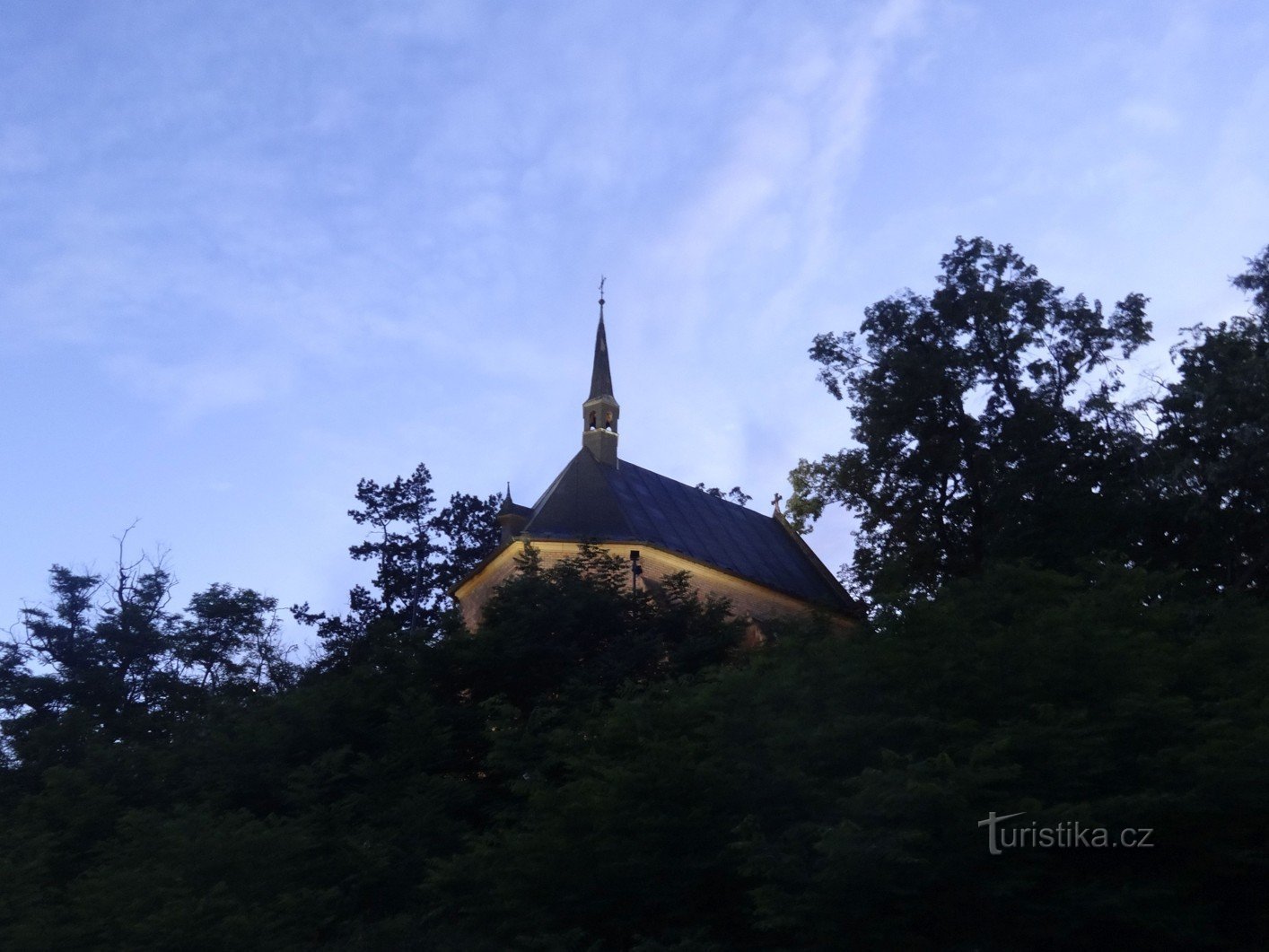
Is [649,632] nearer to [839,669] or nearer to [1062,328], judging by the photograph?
[839,669]

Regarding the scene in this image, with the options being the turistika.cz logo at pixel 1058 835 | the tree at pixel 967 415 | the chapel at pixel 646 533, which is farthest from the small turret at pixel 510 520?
the turistika.cz logo at pixel 1058 835

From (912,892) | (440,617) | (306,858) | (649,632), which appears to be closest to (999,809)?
(912,892)

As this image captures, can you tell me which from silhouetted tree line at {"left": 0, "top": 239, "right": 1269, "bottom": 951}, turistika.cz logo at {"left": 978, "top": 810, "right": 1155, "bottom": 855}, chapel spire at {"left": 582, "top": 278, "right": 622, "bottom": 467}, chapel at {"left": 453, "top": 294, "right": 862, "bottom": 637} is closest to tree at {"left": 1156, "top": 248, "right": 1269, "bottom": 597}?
silhouetted tree line at {"left": 0, "top": 239, "right": 1269, "bottom": 951}

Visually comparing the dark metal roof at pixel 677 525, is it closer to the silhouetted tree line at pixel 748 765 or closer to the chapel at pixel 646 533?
the chapel at pixel 646 533

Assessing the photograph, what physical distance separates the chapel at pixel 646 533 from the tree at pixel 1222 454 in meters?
12.7

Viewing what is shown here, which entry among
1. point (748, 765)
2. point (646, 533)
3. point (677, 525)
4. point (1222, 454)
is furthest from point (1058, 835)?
point (677, 525)

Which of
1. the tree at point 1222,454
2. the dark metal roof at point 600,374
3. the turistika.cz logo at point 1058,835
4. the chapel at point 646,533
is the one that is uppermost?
the dark metal roof at point 600,374

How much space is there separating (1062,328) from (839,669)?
2042 centimetres

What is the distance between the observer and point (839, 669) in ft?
45.0

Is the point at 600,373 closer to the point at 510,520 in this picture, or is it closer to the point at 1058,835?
the point at 510,520

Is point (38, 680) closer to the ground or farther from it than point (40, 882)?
farther from it

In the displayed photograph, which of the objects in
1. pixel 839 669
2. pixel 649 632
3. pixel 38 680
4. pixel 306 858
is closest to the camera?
pixel 839 669

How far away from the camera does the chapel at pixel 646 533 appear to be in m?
41.7

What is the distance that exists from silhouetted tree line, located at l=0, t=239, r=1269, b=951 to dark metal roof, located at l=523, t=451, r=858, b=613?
14580 mm
